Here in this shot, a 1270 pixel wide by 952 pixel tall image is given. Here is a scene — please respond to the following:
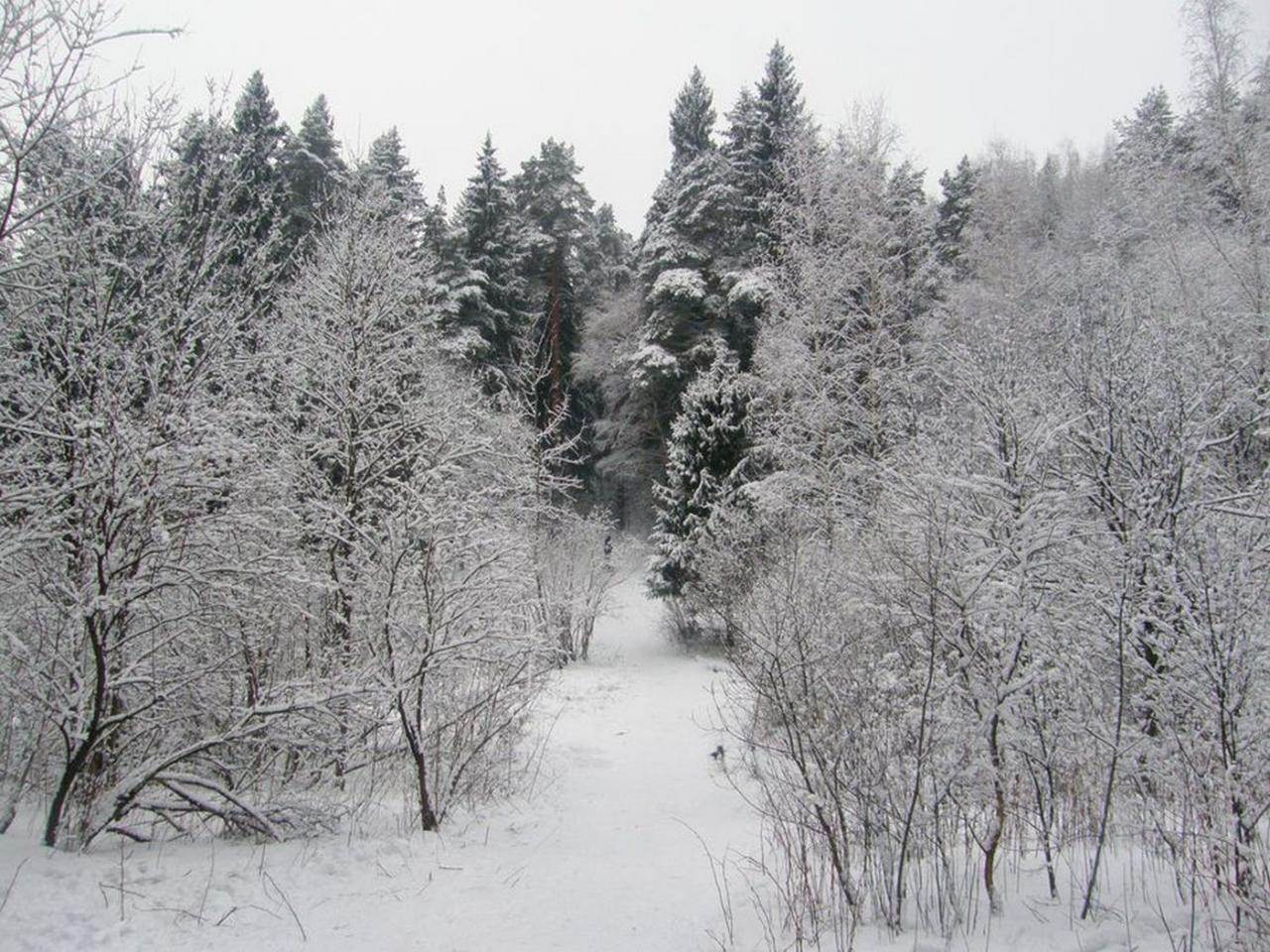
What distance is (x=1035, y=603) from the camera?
467 cm

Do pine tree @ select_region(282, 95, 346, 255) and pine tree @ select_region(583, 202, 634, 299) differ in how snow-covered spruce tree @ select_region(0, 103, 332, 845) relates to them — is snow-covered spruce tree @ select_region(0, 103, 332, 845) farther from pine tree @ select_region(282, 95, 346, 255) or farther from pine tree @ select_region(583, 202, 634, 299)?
pine tree @ select_region(583, 202, 634, 299)

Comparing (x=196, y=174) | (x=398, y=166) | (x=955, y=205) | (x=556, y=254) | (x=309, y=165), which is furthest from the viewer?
(x=955, y=205)

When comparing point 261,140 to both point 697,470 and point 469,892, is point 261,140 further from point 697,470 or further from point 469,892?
point 469,892

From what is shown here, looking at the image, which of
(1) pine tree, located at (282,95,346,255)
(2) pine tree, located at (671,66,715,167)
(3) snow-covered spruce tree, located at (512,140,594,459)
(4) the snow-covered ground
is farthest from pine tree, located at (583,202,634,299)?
(4) the snow-covered ground

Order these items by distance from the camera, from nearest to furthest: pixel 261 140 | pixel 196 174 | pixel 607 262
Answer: pixel 196 174 → pixel 261 140 → pixel 607 262

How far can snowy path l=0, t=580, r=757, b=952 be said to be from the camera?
4.23 metres

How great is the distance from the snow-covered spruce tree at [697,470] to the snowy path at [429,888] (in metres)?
8.51

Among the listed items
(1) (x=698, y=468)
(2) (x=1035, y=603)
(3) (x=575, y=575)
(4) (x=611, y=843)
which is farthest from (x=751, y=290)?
(2) (x=1035, y=603)

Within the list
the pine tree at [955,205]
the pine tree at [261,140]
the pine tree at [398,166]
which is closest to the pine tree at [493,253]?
the pine tree at [398,166]

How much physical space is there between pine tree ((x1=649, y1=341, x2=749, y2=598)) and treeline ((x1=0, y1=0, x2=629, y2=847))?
25.7 feet

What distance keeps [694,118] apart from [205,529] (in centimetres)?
2511

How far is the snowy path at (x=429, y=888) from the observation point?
423 centimetres

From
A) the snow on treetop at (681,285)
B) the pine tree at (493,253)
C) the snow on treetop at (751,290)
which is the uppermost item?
the pine tree at (493,253)

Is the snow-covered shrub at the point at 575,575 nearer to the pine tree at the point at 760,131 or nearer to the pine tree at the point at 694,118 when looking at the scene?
the pine tree at the point at 760,131
